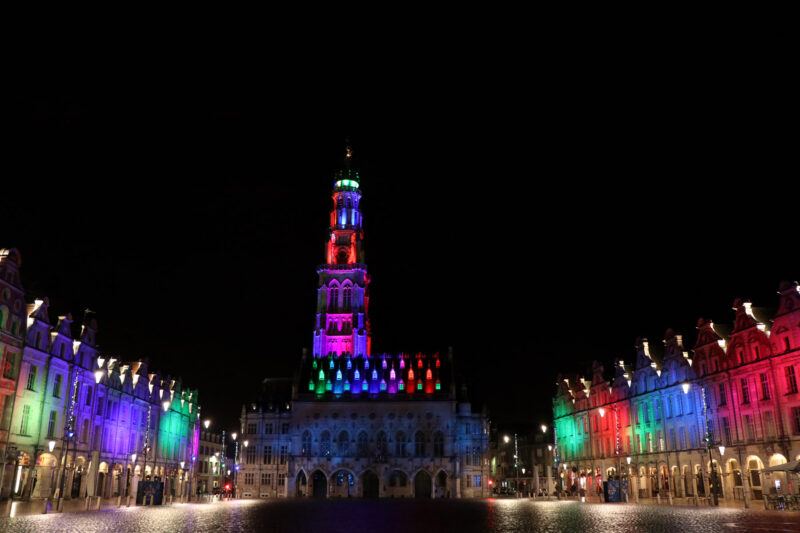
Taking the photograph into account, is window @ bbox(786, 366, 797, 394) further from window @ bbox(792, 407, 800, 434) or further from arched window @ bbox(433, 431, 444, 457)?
arched window @ bbox(433, 431, 444, 457)

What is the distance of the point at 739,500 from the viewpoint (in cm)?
5362

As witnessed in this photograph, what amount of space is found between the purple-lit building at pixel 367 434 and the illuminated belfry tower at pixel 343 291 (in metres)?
6.80

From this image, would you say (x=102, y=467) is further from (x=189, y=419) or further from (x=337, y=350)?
(x=337, y=350)

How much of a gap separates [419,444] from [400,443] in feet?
9.43

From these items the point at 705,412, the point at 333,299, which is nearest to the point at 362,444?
the point at 333,299

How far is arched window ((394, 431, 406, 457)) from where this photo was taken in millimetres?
97625

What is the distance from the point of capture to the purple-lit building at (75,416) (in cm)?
5003

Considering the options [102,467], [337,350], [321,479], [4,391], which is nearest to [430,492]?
[321,479]

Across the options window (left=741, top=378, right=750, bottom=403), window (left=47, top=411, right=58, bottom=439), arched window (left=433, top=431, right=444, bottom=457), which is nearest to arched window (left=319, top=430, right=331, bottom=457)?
arched window (left=433, top=431, right=444, bottom=457)

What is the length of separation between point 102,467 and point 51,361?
48.8 ft

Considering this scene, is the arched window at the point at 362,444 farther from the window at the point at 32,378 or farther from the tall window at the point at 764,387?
the tall window at the point at 764,387

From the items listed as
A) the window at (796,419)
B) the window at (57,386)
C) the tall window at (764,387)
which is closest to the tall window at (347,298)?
the window at (57,386)

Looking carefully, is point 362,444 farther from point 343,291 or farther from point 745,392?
point 745,392

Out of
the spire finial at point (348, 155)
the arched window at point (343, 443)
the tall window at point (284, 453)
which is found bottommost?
the tall window at point (284, 453)
